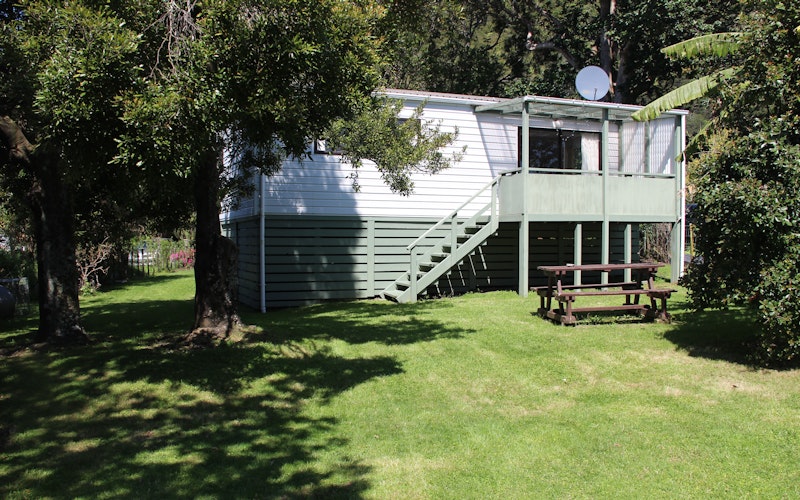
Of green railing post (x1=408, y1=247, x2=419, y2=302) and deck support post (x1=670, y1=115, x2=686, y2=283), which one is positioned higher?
deck support post (x1=670, y1=115, x2=686, y2=283)

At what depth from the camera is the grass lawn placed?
15.0 ft

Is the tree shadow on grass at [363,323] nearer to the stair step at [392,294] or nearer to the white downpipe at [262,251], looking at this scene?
the stair step at [392,294]

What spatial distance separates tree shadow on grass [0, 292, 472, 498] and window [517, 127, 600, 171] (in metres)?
8.01

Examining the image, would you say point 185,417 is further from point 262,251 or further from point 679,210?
point 679,210

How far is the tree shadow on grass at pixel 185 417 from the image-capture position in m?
4.59

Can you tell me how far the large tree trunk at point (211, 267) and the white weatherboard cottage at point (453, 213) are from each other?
4761mm

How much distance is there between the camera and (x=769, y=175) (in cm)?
712

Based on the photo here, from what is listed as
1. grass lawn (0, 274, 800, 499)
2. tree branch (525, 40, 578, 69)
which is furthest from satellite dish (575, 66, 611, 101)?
tree branch (525, 40, 578, 69)

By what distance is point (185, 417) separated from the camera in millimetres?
6023

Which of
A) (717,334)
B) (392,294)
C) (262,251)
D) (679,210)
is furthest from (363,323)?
(679,210)

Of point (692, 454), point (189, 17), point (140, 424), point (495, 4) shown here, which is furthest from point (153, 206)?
point (495, 4)

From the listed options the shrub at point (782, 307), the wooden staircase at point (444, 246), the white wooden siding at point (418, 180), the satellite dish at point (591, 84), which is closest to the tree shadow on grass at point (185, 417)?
the wooden staircase at point (444, 246)

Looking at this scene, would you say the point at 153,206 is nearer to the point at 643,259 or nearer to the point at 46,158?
the point at 46,158

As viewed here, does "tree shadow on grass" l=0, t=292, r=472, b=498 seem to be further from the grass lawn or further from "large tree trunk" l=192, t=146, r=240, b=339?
"large tree trunk" l=192, t=146, r=240, b=339
